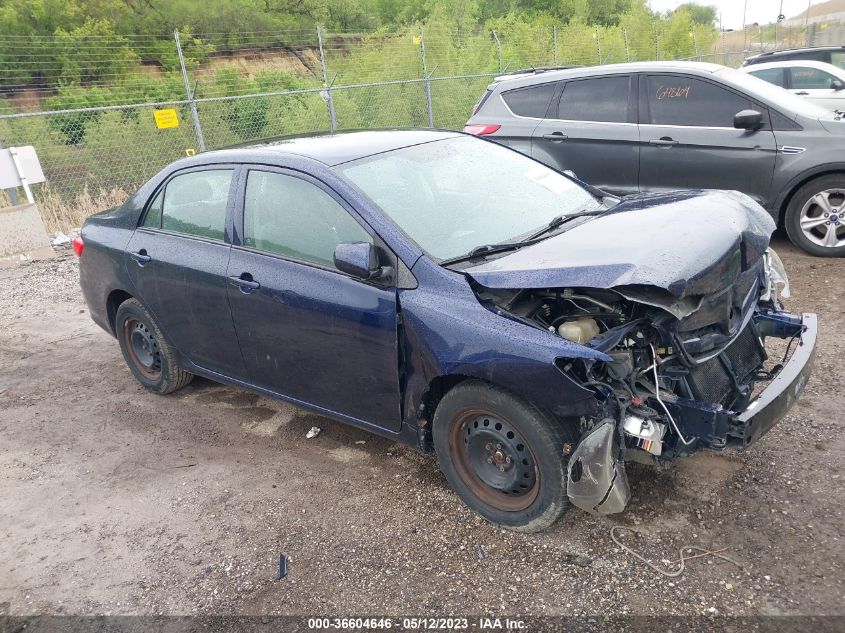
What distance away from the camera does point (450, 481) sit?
3.32m

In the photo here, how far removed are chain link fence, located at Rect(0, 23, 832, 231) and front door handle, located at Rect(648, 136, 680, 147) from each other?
5.07 metres

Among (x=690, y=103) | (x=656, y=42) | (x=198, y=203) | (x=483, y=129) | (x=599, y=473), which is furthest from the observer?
(x=656, y=42)

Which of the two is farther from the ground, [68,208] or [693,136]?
[693,136]

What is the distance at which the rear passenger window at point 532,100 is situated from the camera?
7.27 m

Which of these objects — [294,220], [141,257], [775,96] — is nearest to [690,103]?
[775,96]

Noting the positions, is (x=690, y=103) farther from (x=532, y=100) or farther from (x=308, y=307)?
(x=308, y=307)

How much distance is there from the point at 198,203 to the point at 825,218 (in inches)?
211

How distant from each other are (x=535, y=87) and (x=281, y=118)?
31.8 feet

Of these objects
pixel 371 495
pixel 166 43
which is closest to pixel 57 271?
pixel 371 495

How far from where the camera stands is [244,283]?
148 inches

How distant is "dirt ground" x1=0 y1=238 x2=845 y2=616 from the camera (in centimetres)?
277

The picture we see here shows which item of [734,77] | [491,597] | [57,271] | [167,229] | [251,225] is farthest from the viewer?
[57,271]

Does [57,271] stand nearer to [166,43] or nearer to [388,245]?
[388,245]

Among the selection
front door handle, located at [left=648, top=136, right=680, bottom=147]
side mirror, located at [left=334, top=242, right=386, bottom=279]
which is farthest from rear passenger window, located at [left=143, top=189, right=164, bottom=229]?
front door handle, located at [left=648, top=136, right=680, bottom=147]
